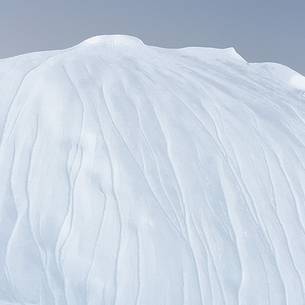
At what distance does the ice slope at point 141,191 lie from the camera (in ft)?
6.43

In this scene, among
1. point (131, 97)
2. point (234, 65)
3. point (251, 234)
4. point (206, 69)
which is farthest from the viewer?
point (234, 65)

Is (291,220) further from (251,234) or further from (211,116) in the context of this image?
(211,116)

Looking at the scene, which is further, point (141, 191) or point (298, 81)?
point (298, 81)

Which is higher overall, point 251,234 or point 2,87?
point 2,87

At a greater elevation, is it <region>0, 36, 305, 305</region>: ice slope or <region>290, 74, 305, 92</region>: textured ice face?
<region>290, 74, 305, 92</region>: textured ice face

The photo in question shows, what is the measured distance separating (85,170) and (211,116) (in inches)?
19.0

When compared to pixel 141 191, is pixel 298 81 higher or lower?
higher

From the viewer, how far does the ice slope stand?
1960mm

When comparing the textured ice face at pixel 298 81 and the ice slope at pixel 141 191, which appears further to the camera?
the textured ice face at pixel 298 81

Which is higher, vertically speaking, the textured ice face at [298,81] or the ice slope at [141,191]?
the textured ice face at [298,81]

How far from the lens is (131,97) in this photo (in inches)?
89.4

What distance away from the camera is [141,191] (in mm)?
2037

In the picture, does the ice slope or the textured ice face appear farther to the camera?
the textured ice face

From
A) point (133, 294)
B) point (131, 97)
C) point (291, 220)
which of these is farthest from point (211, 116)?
point (133, 294)
